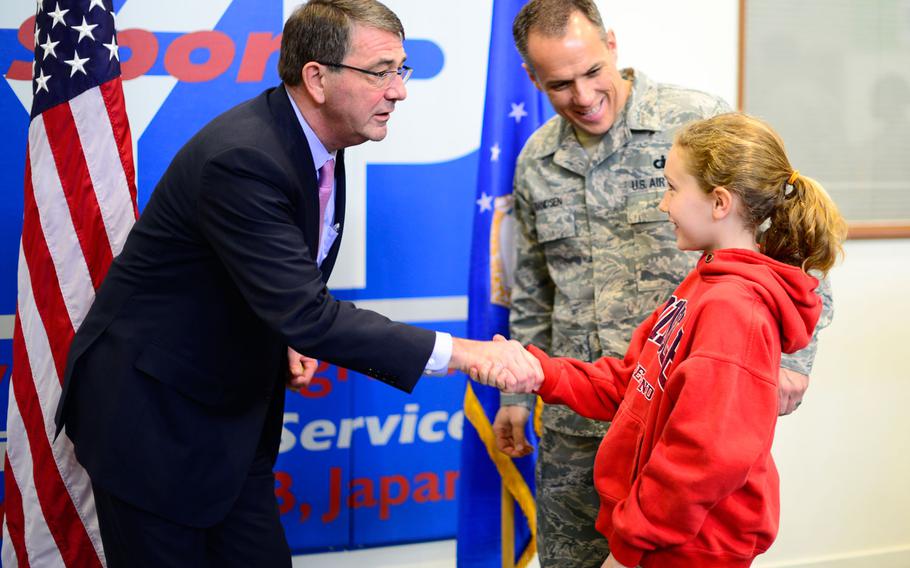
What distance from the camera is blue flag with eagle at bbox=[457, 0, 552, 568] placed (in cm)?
233

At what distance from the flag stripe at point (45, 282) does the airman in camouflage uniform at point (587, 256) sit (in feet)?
3.58

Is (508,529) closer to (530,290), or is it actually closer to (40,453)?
(530,290)

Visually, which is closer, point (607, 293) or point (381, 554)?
point (607, 293)

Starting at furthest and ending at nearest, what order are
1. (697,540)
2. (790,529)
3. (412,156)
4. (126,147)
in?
1. (790,529)
2. (412,156)
3. (126,147)
4. (697,540)

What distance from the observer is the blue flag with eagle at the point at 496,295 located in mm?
2332

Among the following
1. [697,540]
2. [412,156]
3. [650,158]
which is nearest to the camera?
[697,540]

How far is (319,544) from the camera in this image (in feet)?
8.62

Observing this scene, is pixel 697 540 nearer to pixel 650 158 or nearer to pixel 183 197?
pixel 650 158

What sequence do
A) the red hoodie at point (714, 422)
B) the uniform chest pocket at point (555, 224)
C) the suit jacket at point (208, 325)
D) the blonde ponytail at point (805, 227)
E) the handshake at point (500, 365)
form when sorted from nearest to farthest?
1. the red hoodie at point (714, 422)
2. the blonde ponytail at point (805, 227)
3. the suit jacket at point (208, 325)
4. the handshake at point (500, 365)
5. the uniform chest pocket at point (555, 224)

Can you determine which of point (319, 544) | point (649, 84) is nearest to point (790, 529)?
point (319, 544)

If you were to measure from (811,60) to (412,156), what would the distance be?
1409 millimetres

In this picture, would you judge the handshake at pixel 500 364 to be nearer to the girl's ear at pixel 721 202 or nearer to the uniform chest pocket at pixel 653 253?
the uniform chest pocket at pixel 653 253

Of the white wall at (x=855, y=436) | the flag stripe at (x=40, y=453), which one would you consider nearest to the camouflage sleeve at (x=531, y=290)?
the flag stripe at (x=40, y=453)

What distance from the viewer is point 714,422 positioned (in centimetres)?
120
